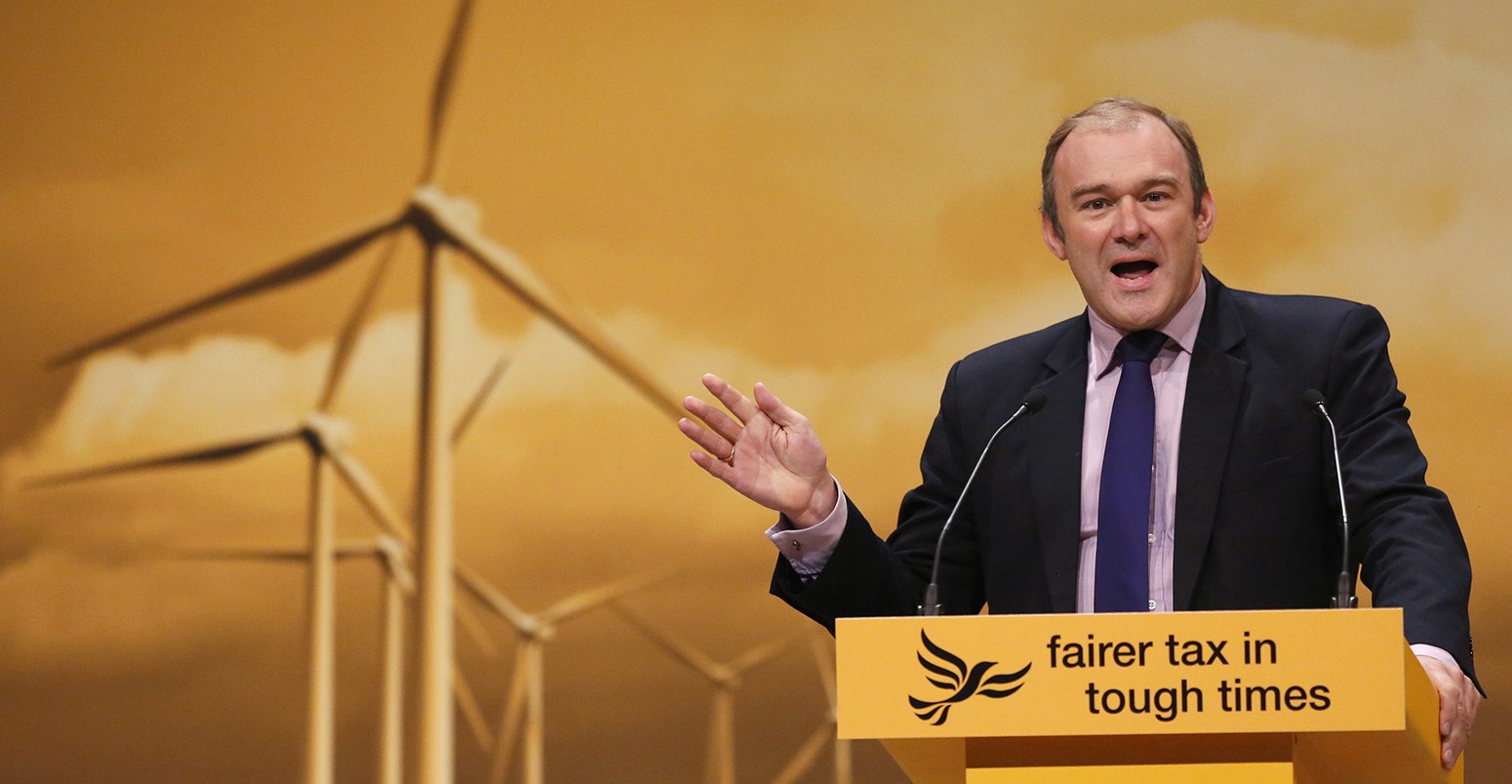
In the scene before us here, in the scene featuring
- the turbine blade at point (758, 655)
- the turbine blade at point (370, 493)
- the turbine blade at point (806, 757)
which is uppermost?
the turbine blade at point (370, 493)

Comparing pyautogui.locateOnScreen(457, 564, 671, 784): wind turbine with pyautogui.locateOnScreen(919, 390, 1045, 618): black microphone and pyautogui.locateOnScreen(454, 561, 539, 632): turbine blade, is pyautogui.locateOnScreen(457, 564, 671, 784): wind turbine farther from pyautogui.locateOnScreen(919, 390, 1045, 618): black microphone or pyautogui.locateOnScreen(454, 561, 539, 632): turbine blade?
pyautogui.locateOnScreen(919, 390, 1045, 618): black microphone

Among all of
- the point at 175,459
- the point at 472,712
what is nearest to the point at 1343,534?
the point at 472,712

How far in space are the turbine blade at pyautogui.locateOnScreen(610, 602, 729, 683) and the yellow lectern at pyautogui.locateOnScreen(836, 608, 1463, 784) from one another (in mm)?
5469

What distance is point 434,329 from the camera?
25.2 feet

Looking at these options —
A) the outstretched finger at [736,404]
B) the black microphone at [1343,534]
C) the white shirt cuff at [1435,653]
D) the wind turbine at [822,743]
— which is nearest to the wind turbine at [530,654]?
the wind turbine at [822,743]

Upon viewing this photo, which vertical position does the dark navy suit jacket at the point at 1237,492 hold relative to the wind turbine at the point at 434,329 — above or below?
below

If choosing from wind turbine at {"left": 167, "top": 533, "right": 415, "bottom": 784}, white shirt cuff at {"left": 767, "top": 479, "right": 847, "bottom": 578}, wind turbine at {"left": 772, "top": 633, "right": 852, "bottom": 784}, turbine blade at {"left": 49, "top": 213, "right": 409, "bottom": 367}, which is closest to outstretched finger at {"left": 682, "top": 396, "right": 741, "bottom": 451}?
white shirt cuff at {"left": 767, "top": 479, "right": 847, "bottom": 578}

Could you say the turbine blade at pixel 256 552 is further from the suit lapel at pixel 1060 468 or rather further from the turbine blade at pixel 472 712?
the suit lapel at pixel 1060 468

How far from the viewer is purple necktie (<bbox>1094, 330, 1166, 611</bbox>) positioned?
8.43 ft

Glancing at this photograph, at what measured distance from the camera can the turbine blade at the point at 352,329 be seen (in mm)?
7770

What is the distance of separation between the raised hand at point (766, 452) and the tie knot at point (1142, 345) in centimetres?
62

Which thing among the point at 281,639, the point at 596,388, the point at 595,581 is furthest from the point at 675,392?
the point at 281,639

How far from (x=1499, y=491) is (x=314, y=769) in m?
5.43

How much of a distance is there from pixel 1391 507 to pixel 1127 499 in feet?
1.31
